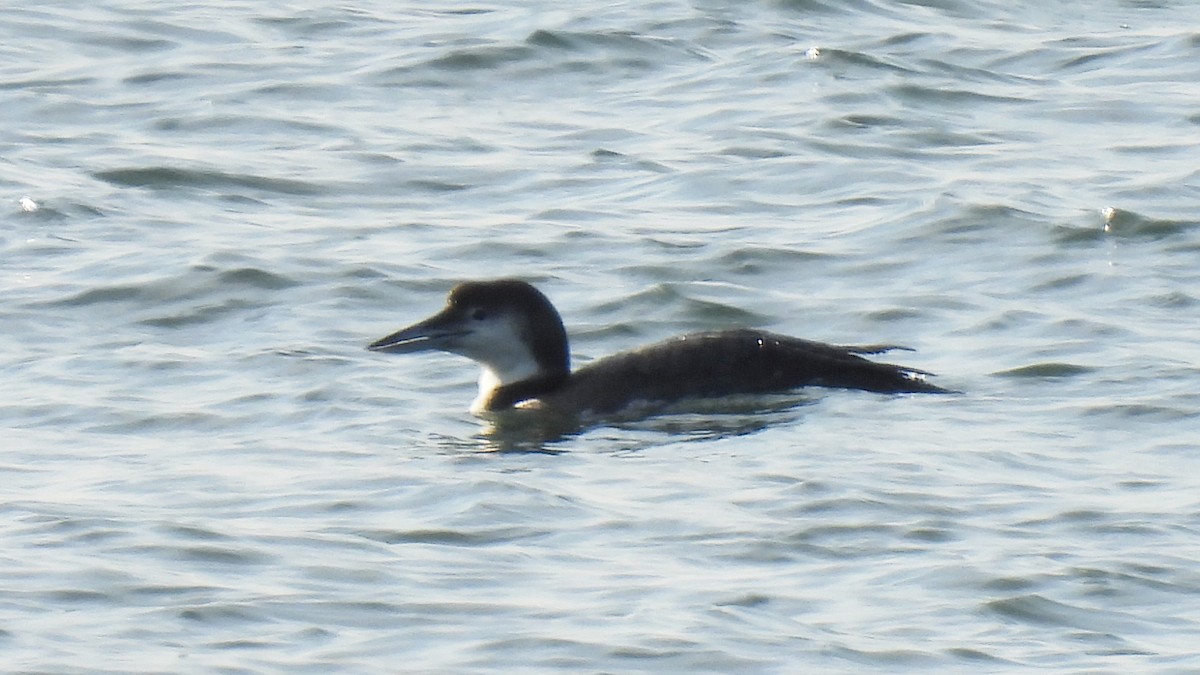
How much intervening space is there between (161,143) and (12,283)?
3025mm

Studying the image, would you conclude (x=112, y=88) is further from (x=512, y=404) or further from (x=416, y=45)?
(x=512, y=404)

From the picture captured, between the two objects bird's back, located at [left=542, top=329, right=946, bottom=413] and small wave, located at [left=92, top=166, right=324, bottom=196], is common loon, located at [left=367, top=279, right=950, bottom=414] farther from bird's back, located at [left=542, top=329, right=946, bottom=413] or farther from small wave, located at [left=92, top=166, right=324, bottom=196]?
small wave, located at [left=92, top=166, right=324, bottom=196]

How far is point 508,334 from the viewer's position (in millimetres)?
10000

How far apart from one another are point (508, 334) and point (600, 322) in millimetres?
1196

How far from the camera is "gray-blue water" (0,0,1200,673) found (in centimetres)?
703

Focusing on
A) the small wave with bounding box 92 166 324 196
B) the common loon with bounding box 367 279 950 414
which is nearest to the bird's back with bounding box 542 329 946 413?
the common loon with bounding box 367 279 950 414

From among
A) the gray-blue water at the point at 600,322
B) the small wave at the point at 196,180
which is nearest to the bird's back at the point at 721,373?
the gray-blue water at the point at 600,322

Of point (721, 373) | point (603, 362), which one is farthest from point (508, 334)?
point (721, 373)

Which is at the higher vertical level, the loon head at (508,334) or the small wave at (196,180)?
the loon head at (508,334)

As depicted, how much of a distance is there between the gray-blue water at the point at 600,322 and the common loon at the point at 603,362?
142mm

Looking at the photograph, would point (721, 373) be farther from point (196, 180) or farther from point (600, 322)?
point (196, 180)

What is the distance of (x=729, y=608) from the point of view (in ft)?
23.0

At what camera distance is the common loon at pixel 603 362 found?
31.9 feet

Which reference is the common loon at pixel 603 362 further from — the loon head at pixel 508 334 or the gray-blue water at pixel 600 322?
the gray-blue water at pixel 600 322
